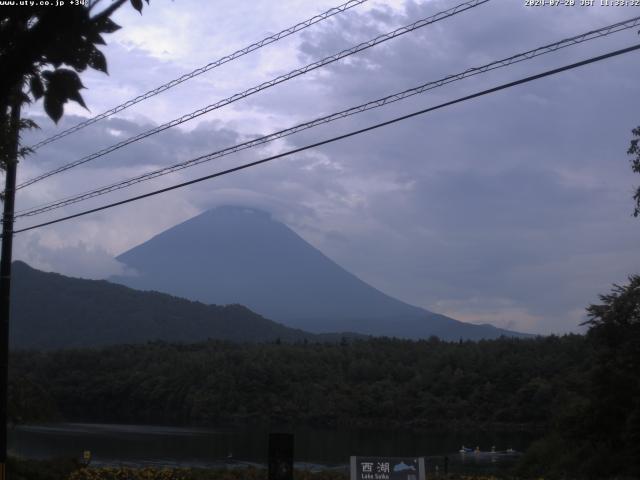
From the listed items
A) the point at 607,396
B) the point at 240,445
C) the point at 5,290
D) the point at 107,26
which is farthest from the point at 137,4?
the point at 240,445

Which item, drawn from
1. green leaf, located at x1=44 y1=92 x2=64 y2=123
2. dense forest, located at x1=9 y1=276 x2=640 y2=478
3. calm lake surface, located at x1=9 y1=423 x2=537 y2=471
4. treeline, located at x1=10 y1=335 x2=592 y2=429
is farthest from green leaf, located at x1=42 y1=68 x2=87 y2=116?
treeline, located at x1=10 y1=335 x2=592 y2=429

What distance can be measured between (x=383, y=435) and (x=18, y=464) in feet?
109

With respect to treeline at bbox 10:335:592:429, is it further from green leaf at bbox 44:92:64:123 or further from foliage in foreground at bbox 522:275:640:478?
green leaf at bbox 44:92:64:123

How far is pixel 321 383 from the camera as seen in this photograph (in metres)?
Answer: 64.6

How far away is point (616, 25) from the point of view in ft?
31.3

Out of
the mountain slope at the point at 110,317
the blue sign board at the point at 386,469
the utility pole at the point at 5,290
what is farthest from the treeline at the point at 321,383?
the mountain slope at the point at 110,317

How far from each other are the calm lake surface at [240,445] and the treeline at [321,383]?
3549 millimetres

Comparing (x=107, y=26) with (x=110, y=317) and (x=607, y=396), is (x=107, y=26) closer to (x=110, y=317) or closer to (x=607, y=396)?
(x=607, y=396)

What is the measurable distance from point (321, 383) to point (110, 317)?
88.4m

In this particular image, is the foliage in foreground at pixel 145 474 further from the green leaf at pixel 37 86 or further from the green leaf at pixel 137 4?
the green leaf at pixel 37 86

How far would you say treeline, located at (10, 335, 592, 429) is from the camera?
5444cm

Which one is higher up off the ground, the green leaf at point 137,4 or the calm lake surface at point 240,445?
the green leaf at point 137,4

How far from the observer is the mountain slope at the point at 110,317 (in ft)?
442

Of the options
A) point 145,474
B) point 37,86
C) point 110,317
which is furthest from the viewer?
point 110,317
